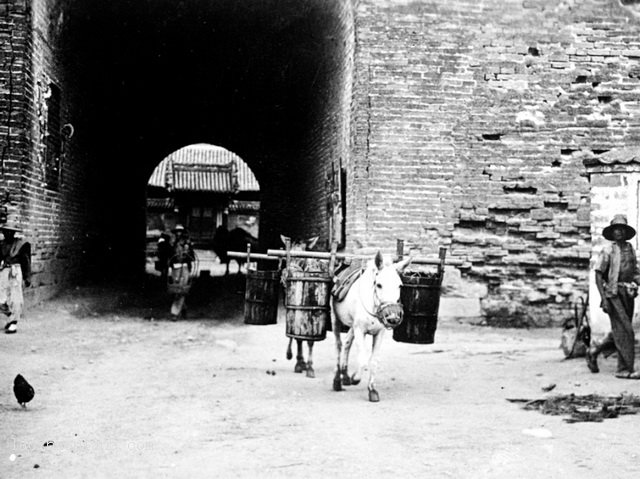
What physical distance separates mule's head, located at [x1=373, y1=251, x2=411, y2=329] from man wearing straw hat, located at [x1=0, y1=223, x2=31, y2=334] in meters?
5.46

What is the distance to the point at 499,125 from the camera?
36.1 ft

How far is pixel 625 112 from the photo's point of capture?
1109cm

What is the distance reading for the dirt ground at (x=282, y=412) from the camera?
14.4 ft

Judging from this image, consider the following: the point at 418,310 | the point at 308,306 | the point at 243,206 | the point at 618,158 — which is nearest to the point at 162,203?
the point at 243,206

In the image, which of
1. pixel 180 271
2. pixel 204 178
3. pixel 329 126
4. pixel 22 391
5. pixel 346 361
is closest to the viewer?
pixel 22 391

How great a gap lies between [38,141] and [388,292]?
7.25 meters

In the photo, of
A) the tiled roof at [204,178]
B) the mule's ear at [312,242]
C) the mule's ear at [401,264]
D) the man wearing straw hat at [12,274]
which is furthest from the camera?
the tiled roof at [204,178]

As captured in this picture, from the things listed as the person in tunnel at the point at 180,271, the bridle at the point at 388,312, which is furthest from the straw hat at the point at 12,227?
the bridle at the point at 388,312

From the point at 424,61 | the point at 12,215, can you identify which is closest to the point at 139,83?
the point at 12,215

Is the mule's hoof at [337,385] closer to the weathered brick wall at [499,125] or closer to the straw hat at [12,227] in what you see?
the weathered brick wall at [499,125]

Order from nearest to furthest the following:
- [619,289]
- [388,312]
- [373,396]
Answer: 1. [388,312]
2. [373,396]
3. [619,289]

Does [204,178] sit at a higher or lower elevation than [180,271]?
higher

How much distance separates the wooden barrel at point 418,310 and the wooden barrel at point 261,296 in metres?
1.47

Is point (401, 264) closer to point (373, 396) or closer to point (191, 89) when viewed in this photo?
point (373, 396)
